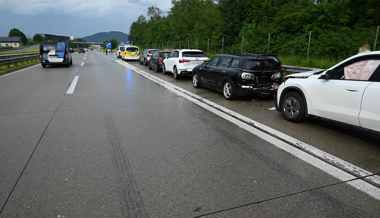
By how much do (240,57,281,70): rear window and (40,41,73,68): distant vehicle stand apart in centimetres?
1938

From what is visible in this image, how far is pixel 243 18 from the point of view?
125ft

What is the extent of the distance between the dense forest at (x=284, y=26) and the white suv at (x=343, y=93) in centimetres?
961

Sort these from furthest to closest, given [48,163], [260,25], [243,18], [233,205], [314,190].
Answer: [243,18] → [260,25] → [48,163] → [314,190] → [233,205]

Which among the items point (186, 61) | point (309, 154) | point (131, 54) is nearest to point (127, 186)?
point (309, 154)

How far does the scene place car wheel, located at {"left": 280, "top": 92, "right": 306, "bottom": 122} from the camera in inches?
268

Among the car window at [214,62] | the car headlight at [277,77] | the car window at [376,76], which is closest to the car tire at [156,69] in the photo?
the car window at [214,62]

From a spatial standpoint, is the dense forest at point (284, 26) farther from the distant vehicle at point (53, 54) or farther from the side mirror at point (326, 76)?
the distant vehicle at point (53, 54)

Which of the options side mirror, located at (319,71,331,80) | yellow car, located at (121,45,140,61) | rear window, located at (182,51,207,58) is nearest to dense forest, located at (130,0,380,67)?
rear window, located at (182,51,207,58)

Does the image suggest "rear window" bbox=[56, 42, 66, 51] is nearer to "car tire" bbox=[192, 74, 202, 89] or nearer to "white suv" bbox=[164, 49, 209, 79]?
"white suv" bbox=[164, 49, 209, 79]

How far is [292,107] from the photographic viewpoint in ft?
23.3

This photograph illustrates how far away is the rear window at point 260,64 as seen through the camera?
9.66m

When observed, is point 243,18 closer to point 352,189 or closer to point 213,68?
point 213,68

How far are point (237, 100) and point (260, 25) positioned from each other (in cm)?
2448

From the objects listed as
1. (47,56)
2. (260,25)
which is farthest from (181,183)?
(260,25)
